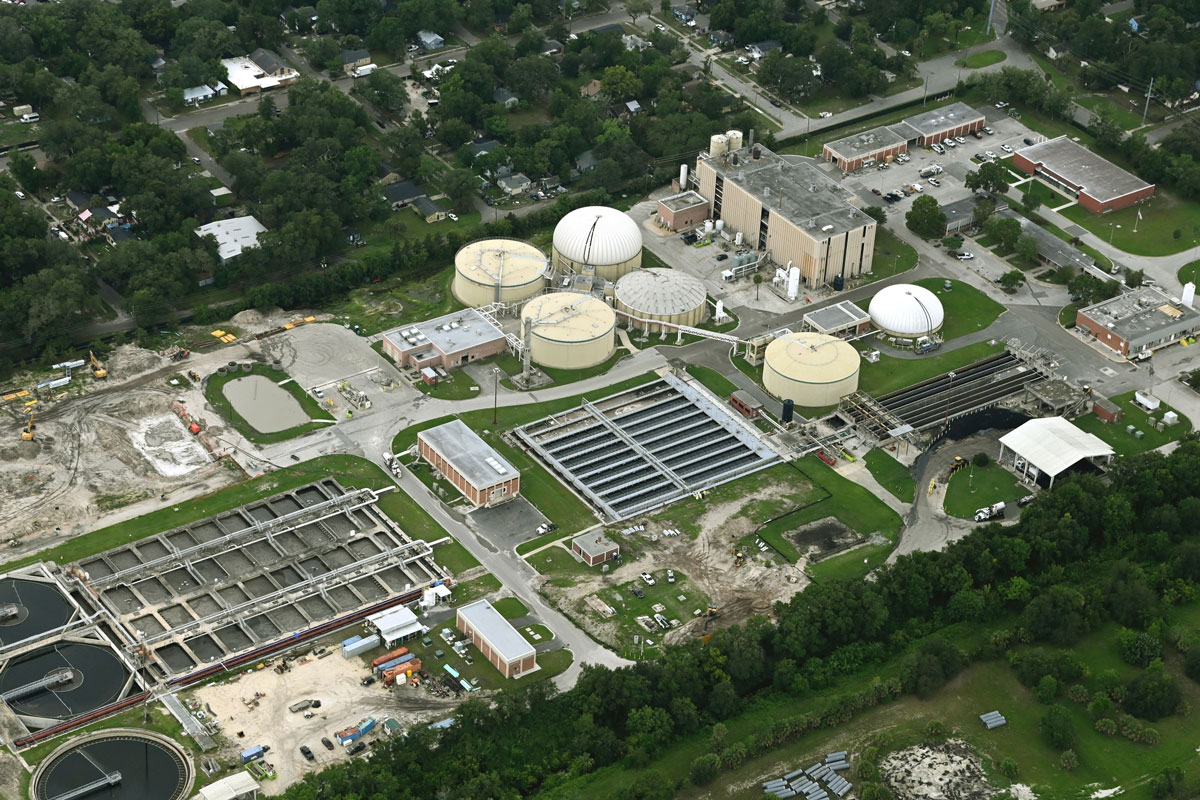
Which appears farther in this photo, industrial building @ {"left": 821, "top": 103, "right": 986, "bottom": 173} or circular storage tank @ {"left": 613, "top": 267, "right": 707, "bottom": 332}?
industrial building @ {"left": 821, "top": 103, "right": 986, "bottom": 173}

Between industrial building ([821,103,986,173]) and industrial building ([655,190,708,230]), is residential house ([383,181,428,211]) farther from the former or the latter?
industrial building ([821,103,986,173])

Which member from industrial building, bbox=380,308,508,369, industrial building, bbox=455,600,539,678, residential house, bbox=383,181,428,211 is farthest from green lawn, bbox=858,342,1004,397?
residential house, bbox=383,181,428,211

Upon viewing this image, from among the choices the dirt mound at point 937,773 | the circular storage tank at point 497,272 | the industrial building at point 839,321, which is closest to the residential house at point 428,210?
the circular storage tank at point 497,272

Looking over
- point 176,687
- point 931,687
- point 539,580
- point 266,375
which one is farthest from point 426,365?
point 931,687

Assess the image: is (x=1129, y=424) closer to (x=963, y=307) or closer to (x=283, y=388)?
(x=963, y=307)

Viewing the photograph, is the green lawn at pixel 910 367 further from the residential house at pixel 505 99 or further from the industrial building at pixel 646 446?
the residential house at pixel 505 99

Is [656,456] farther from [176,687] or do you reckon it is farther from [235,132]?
[235,132]
